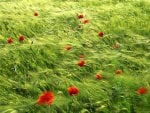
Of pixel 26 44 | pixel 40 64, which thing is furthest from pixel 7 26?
pixel 40 64

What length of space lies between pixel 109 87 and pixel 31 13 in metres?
2.59

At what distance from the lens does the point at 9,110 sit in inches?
92.7

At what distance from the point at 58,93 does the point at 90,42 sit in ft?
3.89

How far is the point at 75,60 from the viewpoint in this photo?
3.18 metres

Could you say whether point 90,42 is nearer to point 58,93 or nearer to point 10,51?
point 10,51

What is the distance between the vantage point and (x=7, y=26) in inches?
165

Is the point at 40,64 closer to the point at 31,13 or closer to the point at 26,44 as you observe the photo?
the point at 26,44

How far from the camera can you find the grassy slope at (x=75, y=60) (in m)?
2.49

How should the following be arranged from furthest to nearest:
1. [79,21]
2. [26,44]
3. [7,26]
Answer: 1. [79,21]
2. [7,26]
3. [26,44]

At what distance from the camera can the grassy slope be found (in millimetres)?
2490

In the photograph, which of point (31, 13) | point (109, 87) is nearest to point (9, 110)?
point (109, 87)

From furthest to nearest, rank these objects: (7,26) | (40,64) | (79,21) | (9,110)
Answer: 1. (79,21)
2. (7,26)
3. (40,64)
4. (9,110)

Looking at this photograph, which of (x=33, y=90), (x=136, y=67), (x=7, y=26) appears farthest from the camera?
(x=7, y=26)

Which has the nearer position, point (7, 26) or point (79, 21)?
point (7, 26)
